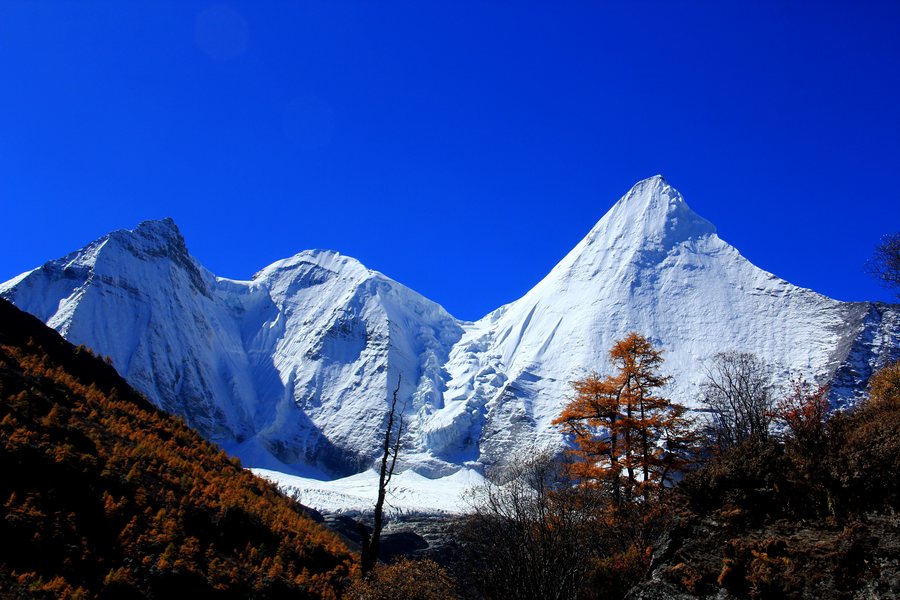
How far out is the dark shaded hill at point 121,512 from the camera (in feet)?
30.3

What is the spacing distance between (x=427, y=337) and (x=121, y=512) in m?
118

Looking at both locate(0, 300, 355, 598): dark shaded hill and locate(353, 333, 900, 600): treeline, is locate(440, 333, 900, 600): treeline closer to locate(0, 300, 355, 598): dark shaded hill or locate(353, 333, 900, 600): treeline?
locate(353, 333, 900, 600): treeline

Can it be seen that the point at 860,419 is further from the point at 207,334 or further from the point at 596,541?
the point at 207,334

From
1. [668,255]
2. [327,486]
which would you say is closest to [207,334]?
[327,486]

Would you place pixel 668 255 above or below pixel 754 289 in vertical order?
above

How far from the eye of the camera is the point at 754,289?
9825 cm

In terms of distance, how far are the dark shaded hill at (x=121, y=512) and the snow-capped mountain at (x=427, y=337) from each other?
68.0m

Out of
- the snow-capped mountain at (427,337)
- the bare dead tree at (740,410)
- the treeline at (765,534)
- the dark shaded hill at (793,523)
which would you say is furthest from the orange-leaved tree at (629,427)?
the snow-capped mountain at (427,337)

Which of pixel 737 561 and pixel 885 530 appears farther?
pixel 737 561

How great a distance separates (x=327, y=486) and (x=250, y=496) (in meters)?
70.4

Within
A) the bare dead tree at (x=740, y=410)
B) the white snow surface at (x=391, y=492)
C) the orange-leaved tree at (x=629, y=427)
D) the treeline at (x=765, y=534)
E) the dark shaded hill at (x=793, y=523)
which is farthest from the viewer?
the white snow surface at (x=391, y=492)

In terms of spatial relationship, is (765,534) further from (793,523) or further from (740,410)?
(740,410)

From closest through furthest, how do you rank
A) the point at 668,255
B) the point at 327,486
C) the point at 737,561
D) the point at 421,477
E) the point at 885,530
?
1. the point at 885,530
2. the point at 737,561
3. the point at 327,486
4. the point at 421,477
5. the point at 668,255

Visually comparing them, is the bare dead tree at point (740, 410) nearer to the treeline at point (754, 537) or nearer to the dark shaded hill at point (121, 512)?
the treeline at point (754, 537)
